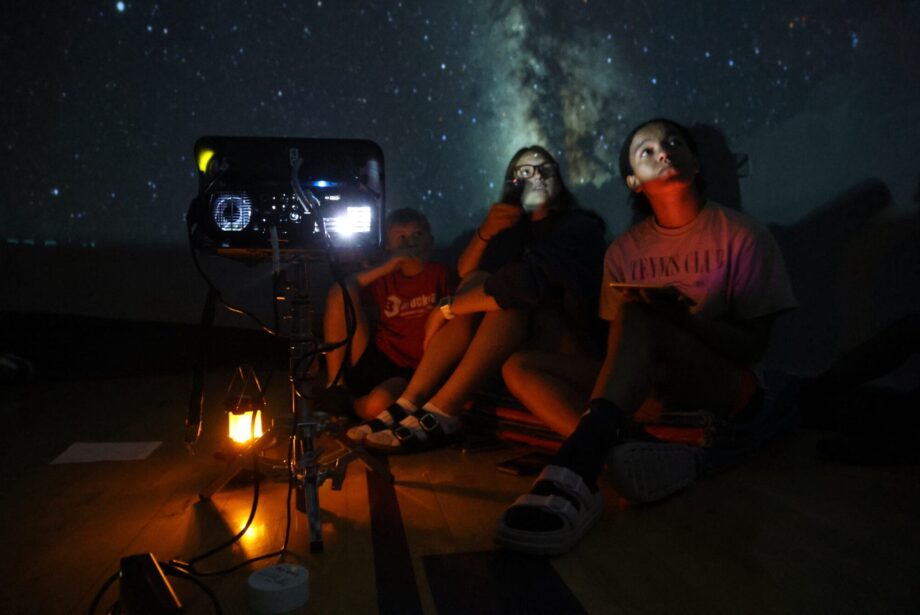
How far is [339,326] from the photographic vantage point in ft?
7.93

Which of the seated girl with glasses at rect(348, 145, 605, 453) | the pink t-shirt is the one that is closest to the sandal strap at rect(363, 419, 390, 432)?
the seated girl with glasses at rect(348, 145, 605, 453)

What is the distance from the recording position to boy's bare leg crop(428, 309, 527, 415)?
1.91 metres

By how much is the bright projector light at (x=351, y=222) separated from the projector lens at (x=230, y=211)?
16 cm

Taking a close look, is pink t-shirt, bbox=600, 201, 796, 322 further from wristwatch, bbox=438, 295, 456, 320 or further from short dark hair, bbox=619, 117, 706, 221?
wristwatch, bbox=438, 295, 456, 320

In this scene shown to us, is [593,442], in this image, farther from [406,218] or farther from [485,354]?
[406,218]

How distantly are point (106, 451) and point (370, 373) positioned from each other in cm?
94

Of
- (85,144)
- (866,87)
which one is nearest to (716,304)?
(866,87)

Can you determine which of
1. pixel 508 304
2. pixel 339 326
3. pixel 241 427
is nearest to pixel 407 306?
pixel 339 326

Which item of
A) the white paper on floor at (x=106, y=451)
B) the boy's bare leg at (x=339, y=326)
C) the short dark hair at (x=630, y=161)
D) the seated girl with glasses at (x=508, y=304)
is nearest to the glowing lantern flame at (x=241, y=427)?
the seated girl with glasses at (x=508, y=304)

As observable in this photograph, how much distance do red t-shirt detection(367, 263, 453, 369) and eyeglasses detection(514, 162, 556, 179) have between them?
616 mm

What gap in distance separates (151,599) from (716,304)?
4.54 ft

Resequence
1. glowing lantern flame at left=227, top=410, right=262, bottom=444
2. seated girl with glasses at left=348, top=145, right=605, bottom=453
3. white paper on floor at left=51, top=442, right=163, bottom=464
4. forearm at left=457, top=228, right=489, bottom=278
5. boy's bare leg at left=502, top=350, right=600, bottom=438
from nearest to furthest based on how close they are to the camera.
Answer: glowing lantern flame at left=227, top=410, right=262, bottom=444 → boy's bare leg at left=502, top=350, right=600, bottom=438 → seated girl with glasses at left=348, top=145, right=605, bottom=453 → white paper on floor at left=51, top=442, right=163, bottom=464 → forearm at left=457, top=228, right=489, bottom=278

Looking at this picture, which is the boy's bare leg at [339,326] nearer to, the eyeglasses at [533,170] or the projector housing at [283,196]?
the eyeglasses at [533,170]

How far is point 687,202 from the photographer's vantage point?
5.73 ft
